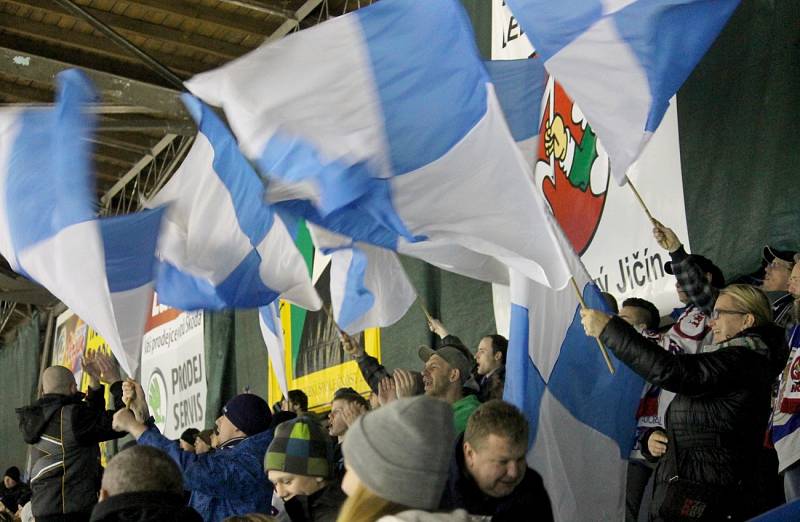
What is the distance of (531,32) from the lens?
4.03 meters

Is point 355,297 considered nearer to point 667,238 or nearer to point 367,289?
point 367,289

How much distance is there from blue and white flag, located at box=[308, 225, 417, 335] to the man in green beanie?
6.15 ft

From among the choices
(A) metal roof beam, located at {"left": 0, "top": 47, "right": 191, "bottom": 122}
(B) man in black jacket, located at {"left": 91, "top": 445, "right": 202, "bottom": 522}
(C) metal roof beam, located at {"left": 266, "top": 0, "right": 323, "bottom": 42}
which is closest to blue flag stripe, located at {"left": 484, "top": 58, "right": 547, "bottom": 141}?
(B) man in black jacket, located at {"left": 91, "top": 445, "right": 202, "bottom": 522}

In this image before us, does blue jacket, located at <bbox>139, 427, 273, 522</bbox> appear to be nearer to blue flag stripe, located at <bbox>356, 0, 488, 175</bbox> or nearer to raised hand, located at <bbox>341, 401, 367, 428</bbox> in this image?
raised hand, located at <bbox>341, 401, 367, 428</bbox>

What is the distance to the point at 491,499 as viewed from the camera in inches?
116

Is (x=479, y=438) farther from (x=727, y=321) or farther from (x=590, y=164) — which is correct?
(x=590, y=164)

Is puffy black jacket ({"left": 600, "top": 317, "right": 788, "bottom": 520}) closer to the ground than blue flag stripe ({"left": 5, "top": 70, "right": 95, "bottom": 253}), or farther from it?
closer to the ground

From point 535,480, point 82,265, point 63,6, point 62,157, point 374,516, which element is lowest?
point 535,480

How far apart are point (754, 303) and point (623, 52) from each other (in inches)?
38.1

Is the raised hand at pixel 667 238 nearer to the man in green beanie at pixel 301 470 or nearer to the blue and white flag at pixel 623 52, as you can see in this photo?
the blue and white flag at pixel 623 52

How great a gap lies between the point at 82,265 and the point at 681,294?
232 cm

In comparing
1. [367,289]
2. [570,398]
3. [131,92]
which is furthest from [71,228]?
[131,92]

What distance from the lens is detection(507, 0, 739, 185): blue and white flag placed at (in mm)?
3961

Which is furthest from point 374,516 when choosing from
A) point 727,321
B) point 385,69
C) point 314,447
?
point 385,69
